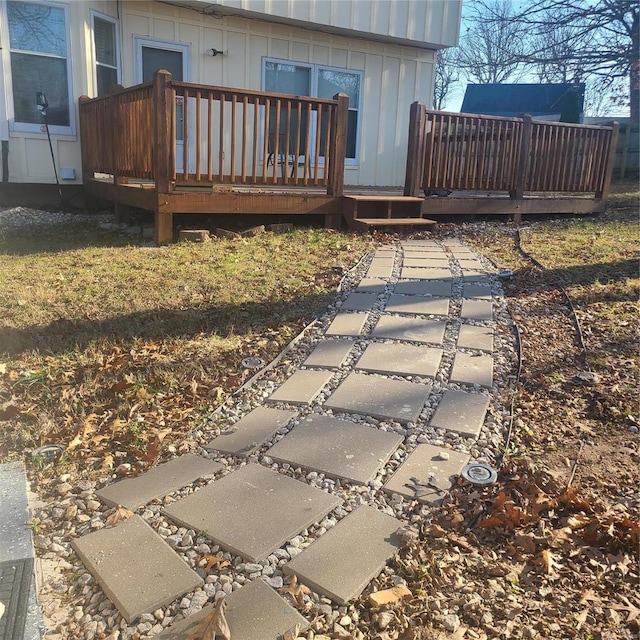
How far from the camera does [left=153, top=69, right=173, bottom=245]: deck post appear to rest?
19.5 ft

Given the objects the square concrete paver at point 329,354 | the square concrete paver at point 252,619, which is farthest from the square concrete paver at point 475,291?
the square concrete paver at point 252,619

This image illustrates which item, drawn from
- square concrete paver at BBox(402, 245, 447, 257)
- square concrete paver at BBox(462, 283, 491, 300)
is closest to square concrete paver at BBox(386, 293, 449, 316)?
square concrete paver at BBox(462, 283, 491, 300)

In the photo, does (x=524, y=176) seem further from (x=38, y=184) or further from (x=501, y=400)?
(x=38, y=184)

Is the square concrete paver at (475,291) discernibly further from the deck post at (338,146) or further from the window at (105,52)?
the window at (105,52)

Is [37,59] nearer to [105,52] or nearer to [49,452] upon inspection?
[105,52]

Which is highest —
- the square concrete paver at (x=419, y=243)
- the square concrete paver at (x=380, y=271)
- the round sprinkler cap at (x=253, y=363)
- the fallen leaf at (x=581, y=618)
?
the square concrete paver at (x=419, y=243)

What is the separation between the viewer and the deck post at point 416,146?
751 centimetres

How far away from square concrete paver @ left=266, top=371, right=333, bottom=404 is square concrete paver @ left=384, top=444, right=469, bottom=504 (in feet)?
2.47

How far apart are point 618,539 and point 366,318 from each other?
2.56 metres

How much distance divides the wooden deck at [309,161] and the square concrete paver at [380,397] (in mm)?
3789

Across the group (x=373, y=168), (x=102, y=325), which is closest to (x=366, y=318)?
(x=102, y=325)

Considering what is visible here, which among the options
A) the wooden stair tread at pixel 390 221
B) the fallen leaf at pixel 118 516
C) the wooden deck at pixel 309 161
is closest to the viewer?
the fallen leaf at pixel 118 516

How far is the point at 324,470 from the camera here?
2455mm

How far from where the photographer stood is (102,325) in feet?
13.2
